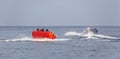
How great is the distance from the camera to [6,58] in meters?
48.9

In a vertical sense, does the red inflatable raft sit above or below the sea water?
above

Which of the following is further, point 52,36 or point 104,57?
point 52,36

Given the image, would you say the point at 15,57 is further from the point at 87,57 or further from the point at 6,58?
the point at 87,57

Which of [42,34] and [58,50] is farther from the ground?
[42,34]

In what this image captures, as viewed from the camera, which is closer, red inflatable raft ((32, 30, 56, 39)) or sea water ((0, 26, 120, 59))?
sea water ((0, 26, 120, 59))

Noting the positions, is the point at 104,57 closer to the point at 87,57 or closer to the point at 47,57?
the point at 87,57

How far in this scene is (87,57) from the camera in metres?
50.1

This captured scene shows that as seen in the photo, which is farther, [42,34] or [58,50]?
[42,34]

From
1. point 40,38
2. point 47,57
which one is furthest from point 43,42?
point 47,57

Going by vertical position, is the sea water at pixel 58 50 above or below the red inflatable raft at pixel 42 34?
below

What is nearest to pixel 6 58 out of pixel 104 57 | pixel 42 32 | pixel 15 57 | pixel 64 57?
pixel 15 57

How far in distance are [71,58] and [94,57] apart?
2.61 meters

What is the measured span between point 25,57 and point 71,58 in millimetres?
4682

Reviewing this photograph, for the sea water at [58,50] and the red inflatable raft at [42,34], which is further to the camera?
the red inflatable raft at [42,34]
